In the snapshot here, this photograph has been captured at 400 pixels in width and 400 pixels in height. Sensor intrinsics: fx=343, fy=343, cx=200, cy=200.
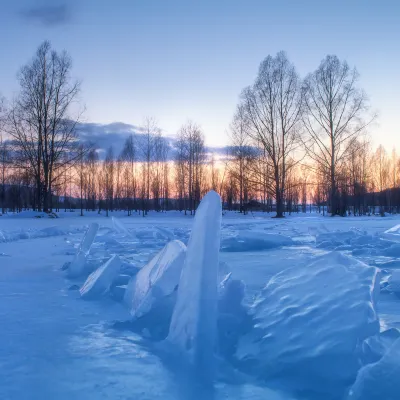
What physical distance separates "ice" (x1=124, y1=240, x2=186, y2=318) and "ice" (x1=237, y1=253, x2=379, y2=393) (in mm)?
376

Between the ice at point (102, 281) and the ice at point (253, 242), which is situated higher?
the ice at point (102, 281)

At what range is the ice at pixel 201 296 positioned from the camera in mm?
1034

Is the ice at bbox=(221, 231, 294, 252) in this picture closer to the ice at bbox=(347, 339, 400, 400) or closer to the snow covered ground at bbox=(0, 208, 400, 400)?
the snow covered ground at bbox=(0, 208, 400, 400)

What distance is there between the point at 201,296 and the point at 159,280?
0.47m

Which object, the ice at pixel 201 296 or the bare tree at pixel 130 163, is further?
the bare tree at pixel 130 163

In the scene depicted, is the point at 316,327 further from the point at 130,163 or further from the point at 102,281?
the point at 130,163

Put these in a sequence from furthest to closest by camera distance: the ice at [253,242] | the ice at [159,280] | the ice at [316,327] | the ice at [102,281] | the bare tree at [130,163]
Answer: the bare tree at [130,163] < the ice at [253,242] < the ice at [102,281] < the ice at [159,280] < the ice at [316,327]

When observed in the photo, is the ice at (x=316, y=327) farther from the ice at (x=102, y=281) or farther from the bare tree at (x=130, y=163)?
the bare tree at (x=130, y=163)

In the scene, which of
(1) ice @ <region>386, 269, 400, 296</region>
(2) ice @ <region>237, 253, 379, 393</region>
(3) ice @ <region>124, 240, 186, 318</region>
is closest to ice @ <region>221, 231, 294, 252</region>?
(1) ice @ <region>386, 269, 400, 296</region>

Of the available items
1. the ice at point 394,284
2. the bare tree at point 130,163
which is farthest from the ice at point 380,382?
the bare tree at point 130,163

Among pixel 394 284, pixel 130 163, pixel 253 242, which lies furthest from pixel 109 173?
pixel 394 284

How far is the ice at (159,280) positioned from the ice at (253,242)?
276 cm

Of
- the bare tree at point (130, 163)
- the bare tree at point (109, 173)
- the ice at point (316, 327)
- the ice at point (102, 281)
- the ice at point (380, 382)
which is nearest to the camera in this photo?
the ice at point (380, 382)

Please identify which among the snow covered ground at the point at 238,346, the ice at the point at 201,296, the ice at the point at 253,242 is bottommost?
the ice at the point at 253,242
